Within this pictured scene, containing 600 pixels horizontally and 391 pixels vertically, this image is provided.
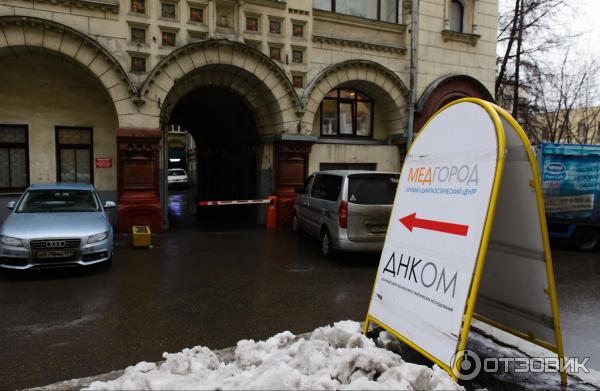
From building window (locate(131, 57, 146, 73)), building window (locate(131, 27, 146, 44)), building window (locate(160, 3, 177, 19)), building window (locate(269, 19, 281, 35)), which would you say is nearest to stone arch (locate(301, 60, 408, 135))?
building window (locate(269, 19, 281, 35))

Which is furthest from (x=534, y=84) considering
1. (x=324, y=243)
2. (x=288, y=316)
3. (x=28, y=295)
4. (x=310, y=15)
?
(x=28, y=295)

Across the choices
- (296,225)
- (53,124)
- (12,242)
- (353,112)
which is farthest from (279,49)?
(12,242)

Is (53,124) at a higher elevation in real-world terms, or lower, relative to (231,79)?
lower

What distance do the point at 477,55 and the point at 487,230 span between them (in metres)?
14.8

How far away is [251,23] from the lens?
489 inches

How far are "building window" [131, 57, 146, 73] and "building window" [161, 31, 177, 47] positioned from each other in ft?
2.45

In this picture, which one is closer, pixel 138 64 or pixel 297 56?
pixel 138 64

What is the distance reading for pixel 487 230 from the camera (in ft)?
10.6

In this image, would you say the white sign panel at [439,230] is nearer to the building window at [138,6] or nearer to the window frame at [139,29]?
the window frame at [139,29]

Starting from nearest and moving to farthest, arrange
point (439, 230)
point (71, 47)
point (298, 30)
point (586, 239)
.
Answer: point (439, 230) < point (71, 47) < point (586, 239) < point (298, 30)

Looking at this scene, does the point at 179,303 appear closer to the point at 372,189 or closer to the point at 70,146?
the point at 372,189

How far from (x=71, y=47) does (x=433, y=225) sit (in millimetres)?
10458

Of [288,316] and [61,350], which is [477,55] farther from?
[61,350]

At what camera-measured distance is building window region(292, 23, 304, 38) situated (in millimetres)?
12952
